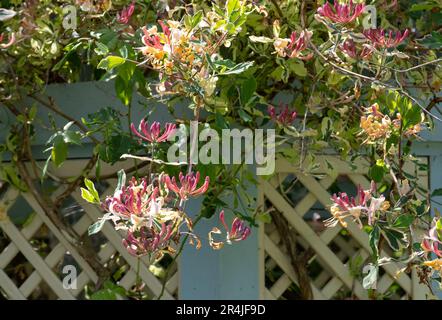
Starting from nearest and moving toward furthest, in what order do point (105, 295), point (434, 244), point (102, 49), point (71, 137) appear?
point (434, 244) < point (102, 49) < point (71, 137) < point (105, 295)

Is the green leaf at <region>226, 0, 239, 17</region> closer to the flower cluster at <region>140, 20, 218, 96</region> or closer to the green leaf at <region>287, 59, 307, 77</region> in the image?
the flower cluster at <region>140, 20, 218, 96</region>

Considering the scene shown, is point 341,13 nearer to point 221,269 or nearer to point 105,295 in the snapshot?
point 221,269

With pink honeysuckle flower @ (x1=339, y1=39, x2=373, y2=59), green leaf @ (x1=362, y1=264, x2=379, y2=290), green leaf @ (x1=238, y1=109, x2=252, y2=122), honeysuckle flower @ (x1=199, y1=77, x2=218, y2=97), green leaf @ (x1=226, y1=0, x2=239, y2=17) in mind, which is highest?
green leaf @ (x1=226, y1=0, x2=239, y2=17)

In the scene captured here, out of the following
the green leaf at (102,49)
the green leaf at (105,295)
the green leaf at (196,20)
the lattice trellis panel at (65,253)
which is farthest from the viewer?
the lattice trellis panel at (65,253)

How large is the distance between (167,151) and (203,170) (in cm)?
14

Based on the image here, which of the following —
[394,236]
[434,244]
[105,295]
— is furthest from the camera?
[105,295]

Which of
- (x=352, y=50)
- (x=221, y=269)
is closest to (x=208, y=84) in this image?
(x=352, y=50)

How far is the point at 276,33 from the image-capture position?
190 centimetres

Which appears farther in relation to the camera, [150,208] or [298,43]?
[298,43]

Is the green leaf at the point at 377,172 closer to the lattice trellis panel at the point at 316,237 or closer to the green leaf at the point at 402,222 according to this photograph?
the green leaf at the point at 402,222

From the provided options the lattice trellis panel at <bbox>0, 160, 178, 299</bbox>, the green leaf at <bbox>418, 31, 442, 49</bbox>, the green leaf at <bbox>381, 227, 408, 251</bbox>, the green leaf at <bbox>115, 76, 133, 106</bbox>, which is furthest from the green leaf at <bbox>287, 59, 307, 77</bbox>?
the lattice trellis panel at <bbox>0, 160, 178, 299</bbox>

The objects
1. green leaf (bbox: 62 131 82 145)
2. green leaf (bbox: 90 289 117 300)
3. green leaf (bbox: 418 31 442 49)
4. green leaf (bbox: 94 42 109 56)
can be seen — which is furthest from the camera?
green leaf (bbox: 90 289 117 300)

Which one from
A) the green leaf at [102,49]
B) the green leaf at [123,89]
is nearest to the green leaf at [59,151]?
the green leaf at [123,89]

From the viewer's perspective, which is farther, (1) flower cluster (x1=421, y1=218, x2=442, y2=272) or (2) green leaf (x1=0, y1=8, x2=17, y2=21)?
(2) green leaf (x1=0, y1=8, x2=17, y2=21)
